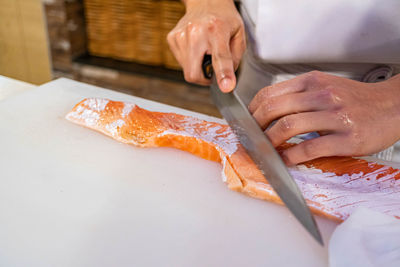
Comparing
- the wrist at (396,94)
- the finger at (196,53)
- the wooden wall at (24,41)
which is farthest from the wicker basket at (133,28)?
the wrist at (396,94)

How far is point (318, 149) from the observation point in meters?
0.82

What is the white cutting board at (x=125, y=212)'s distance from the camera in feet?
2.21

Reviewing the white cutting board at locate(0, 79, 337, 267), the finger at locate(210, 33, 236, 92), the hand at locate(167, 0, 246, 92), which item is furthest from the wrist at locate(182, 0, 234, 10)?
the white cutting board at locate(0, 79, 337, 267)

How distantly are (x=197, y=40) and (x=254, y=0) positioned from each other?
0.93 feet

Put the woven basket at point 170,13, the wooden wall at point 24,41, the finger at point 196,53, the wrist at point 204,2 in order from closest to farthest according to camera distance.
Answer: the finger at point 196,53, the wrist at point 204,2, the woven basket at point 170,13, the wooden wall at point 24,41

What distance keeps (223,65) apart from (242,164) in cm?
28

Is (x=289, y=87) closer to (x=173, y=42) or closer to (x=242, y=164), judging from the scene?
(x=242, y=164)

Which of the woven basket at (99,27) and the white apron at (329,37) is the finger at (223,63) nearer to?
the white apron at (329,37)

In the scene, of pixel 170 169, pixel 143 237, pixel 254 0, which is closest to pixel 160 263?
pixel 143 237

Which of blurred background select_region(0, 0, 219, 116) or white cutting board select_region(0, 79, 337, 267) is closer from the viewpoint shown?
white cutting board select_region(0, 79, 337, 267)

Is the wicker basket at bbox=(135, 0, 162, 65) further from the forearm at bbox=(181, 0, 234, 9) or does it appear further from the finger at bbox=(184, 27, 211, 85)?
the finger at bbox=(184, 27, 211, 85)

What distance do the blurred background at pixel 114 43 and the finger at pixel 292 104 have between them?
1.46 m

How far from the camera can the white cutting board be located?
2.21ft

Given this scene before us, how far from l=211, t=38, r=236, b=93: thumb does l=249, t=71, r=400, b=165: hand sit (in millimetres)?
121
